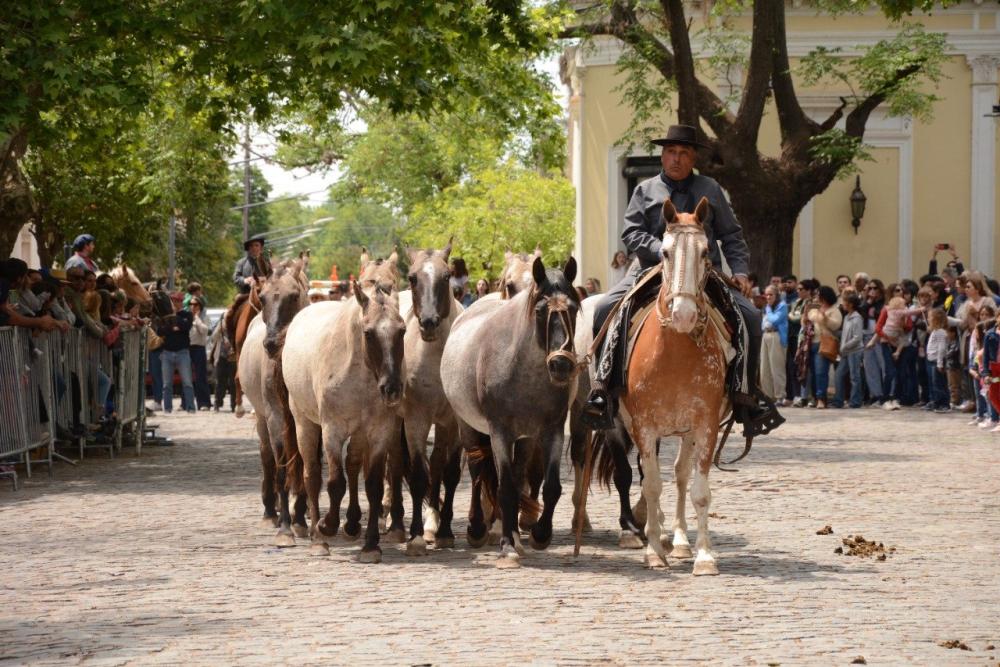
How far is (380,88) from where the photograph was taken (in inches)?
768

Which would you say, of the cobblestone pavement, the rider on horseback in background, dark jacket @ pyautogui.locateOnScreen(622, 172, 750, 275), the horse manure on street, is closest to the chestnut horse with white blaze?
the cobblestone pavement

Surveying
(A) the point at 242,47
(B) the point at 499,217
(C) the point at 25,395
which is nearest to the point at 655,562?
(C) the point at 25,395

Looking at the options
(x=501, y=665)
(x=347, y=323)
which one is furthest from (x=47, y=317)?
(x=501, y=665)

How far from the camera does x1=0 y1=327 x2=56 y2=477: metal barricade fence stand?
16.9m

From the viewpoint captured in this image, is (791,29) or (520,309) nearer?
(520,309)

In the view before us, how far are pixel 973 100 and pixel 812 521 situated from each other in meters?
30.5

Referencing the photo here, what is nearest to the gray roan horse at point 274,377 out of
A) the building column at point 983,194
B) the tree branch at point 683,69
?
the tree branch at point 683,69

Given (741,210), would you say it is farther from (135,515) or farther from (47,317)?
(135,515)

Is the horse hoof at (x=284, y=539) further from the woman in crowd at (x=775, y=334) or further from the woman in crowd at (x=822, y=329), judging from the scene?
the woman in crowd at (x=775, y=334)

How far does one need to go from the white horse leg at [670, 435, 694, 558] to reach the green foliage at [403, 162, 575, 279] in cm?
5754

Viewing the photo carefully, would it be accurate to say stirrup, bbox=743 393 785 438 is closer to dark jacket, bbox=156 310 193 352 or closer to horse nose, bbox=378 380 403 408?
horse nose, bbox=378 380 403 408

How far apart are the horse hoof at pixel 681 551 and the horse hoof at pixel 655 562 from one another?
1.32 ft

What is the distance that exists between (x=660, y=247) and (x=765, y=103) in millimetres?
19688

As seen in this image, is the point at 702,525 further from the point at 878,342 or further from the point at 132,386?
the point at 878,342
